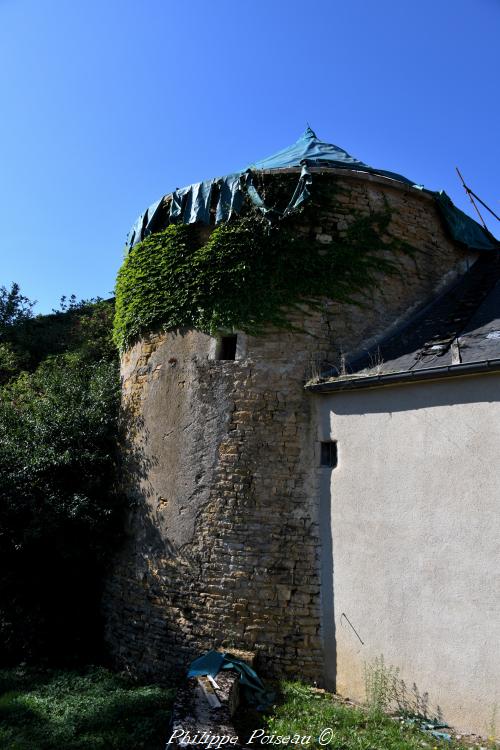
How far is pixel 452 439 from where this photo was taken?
5.77 metres

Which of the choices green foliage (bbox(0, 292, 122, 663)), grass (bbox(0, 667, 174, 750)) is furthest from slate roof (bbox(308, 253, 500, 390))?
grass (bbox(0, 667, 174, 750))

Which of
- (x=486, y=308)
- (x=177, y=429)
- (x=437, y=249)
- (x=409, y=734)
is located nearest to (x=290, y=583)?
(x=409, y=734)

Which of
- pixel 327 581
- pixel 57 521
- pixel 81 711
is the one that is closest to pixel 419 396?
pixel 327 581

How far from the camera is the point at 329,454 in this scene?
6973 millimetres

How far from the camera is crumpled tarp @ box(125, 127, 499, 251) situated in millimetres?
7816

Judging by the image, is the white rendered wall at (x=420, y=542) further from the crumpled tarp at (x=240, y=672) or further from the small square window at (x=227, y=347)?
the small square window at (x=227, y=347)

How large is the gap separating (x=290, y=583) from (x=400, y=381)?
2.86 m

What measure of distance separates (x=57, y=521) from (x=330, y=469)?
13.4 feet

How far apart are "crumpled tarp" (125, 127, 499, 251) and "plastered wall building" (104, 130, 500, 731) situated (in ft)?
0.12

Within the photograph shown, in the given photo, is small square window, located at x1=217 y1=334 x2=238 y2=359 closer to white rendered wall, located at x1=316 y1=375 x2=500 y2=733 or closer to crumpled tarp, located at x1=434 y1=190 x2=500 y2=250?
white rendered wall, located at x1=316 y1=375 x2=500 y2=733

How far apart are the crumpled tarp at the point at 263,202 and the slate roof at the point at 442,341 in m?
1.11

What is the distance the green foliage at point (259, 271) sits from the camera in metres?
7.59

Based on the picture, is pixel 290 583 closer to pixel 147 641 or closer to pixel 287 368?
A: pixel 147 641

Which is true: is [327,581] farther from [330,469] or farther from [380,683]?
[330,469]
